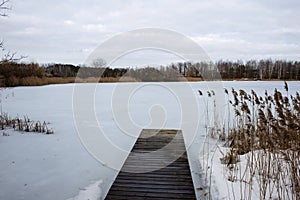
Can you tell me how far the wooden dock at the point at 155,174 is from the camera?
92.4 inches

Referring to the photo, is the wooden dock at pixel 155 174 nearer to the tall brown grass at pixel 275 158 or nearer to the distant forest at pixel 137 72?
the tall brown grass at pixel 275 158

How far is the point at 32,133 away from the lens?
4965 mm

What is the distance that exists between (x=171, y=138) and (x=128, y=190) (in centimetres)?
213

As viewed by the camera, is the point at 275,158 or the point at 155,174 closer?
the point at 275,158

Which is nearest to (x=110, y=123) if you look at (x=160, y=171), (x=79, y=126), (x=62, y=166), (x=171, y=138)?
(x=79, y=126)

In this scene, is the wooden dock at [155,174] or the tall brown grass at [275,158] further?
the wooden dock at [155,174]

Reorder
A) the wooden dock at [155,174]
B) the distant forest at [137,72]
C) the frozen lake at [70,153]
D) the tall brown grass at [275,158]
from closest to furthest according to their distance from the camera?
1. the tall brown grass at [275,158]
2. the wooden dock at [155,174]
3. the frozen lake at [70,153]
4. the distant forest at [137,72]

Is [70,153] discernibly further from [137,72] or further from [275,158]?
[137,72]

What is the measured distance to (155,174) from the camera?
2811 mm

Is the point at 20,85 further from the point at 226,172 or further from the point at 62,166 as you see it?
the point at 226,172

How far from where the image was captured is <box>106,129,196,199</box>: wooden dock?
2346mm

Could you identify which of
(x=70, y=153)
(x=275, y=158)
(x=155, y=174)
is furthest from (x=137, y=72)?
(x=275, y=158)

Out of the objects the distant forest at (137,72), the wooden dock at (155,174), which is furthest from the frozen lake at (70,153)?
the distant forest at (137,72)

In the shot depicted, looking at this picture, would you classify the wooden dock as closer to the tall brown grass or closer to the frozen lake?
the frozen lake
